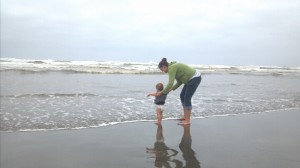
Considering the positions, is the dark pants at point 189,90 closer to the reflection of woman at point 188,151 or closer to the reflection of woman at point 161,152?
the reflection of woman at point 188,151

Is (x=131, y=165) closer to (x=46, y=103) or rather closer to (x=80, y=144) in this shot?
(x=80, y=144)

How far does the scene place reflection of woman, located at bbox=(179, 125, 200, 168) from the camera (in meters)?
5.15

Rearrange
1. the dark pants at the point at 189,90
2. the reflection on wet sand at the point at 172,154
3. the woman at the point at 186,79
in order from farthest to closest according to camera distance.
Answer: the dark pants at the point at 189,90 < the woman at the point at 186,79 < the reflection on wet sand at the point at 172,154

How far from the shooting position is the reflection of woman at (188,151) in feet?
16.9

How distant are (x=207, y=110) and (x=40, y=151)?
5904 mm

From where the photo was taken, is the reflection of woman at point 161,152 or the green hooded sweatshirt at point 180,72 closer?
the reflection of woman at point 161,152

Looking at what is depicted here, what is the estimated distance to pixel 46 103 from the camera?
10820 millimetres

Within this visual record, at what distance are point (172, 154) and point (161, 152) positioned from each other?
21cm

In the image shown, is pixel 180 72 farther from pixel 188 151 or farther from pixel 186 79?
pixel 188 151

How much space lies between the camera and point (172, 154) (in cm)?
565

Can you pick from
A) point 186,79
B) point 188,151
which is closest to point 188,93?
point 186,79

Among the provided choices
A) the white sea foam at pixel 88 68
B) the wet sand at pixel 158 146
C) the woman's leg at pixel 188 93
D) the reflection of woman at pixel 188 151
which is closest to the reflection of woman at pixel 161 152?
the wet sand at pixel 158 146

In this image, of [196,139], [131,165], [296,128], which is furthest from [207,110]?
[131,165]

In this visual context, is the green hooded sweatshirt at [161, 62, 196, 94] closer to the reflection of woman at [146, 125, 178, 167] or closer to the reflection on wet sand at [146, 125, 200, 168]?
the reflection on wet sand at [146, 125, 200, 168]
